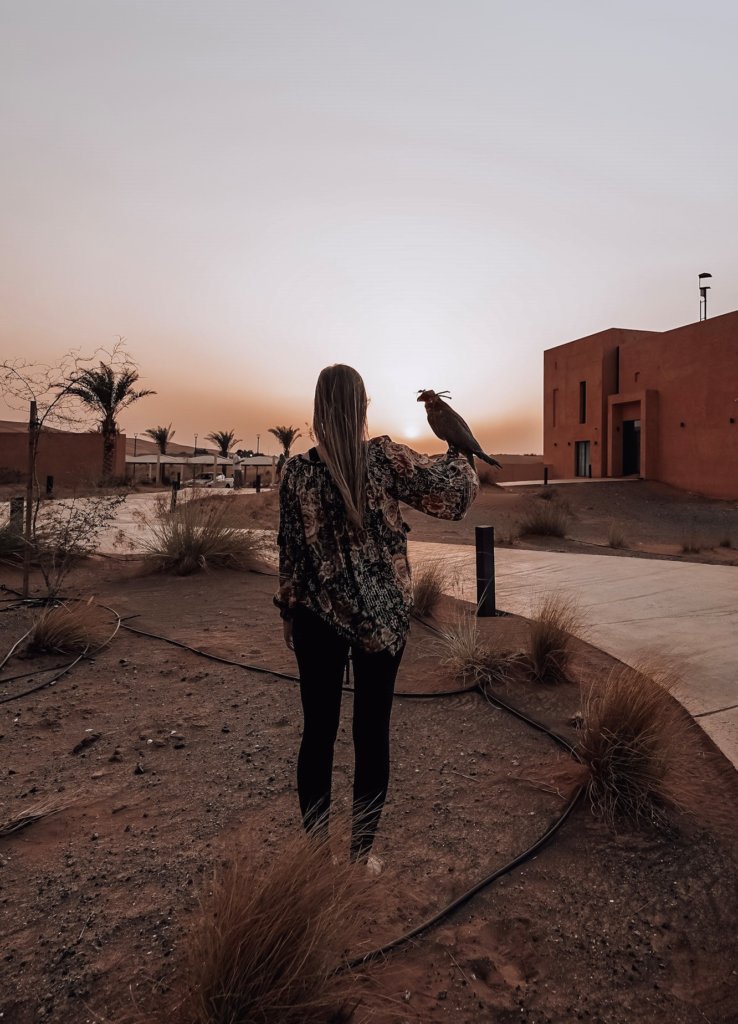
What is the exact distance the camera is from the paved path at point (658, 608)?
3416 millimetres

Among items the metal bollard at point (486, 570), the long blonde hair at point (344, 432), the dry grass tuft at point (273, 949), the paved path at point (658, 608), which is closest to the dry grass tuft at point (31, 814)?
the dry grass tuft at point (273, 949)

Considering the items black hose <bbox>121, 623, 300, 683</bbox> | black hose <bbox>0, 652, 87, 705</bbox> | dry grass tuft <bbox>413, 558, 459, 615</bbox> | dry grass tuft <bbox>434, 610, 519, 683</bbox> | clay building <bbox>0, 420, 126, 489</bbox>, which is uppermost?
clay building <bbox>0, 420, 126, 489</bbox>

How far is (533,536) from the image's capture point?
12.9 m

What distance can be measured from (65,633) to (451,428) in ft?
12.1

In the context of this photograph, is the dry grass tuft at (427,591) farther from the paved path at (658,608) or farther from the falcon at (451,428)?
the falcon at (451,428)

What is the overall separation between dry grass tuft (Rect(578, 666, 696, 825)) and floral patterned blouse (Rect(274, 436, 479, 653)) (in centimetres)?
125

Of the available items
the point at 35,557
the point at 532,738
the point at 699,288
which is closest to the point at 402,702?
the point at 532,738

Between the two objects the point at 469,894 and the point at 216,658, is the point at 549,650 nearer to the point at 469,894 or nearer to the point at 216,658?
the point at 469,894

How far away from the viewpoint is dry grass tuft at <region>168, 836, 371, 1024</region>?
52.7 inches

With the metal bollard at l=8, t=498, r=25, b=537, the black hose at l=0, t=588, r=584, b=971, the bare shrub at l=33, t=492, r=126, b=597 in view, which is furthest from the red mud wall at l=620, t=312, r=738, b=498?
the metal bollard at l=8, t=498, r=25, b=537

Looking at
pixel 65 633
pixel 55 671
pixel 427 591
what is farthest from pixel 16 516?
pixel 427 591

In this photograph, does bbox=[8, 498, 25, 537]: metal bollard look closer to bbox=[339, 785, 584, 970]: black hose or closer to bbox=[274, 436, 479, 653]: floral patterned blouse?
bbox=[274, 436, 479, 653]: floral patterned blouse

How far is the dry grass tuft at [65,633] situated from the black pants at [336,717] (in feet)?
10.3

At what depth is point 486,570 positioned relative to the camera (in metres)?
5.46
